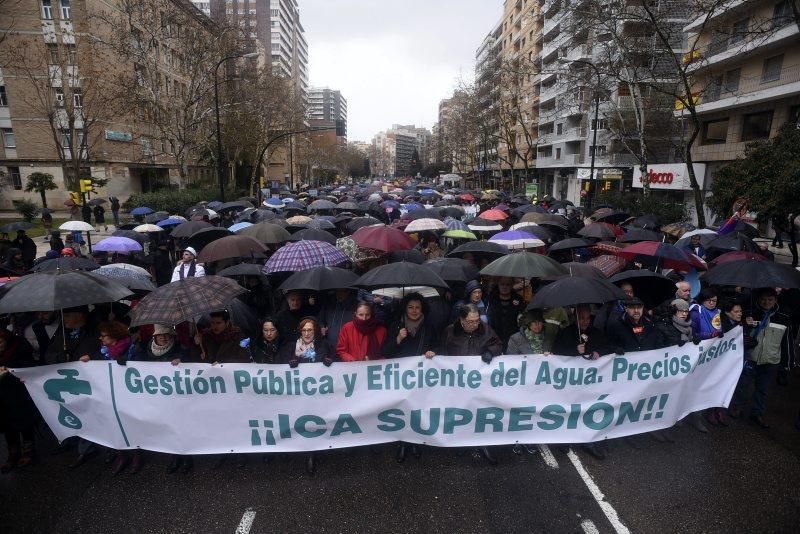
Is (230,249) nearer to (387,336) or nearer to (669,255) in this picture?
(387,336)

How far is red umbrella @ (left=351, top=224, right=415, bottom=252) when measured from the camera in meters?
8.02

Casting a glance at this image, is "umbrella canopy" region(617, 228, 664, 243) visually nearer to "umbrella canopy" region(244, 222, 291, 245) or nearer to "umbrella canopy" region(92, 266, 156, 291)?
"umbrella canopy" region(244, 222, 291, 245)

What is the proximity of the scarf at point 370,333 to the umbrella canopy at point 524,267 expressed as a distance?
5.74 feet

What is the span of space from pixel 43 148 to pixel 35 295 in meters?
39.0

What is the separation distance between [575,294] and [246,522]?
11.9 ft

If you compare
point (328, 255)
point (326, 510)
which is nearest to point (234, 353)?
point (326, 510)

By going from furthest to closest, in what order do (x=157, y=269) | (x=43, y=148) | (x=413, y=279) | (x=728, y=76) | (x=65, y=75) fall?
1. (x=43, y=148)
2. (x=728, y=76)
3. (x=65, y=75)
4. (x=157, y=269)
5. (x=413, y=279)

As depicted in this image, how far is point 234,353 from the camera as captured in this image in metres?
4.72

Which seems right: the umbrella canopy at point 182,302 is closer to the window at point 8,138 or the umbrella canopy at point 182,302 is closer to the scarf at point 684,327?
the scarf at point 684,327

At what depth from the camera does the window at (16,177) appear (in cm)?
3488

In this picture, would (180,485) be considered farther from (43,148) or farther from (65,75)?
(43,148)

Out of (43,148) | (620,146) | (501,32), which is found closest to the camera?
(43,148)

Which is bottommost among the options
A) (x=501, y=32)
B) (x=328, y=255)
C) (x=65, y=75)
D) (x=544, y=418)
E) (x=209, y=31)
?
(x=544, y=418)

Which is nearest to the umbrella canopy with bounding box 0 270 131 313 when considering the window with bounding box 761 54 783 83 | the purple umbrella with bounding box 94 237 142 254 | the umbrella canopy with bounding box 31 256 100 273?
the umbrella canopy with bounding box 31 256 100 273
